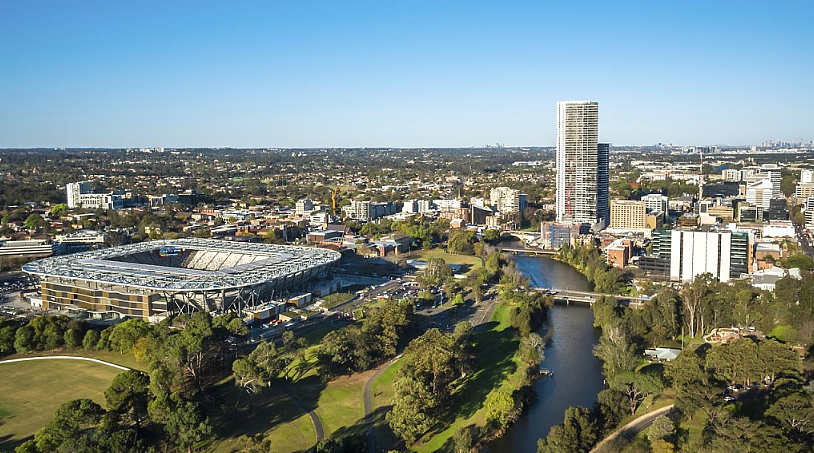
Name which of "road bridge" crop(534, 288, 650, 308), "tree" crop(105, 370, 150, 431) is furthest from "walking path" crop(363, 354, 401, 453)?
"road bridge" crop(534, 288, 650, 308)

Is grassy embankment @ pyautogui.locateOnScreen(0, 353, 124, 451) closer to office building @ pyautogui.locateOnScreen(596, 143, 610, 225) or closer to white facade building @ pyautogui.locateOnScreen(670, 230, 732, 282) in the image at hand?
white facade building @ pyautogui.locateOnScreen(670, 230, 732, 282)

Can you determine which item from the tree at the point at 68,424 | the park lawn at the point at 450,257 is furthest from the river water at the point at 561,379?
the park lawn at the point at 450,257

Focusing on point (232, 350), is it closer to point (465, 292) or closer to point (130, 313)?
point (130, 313)

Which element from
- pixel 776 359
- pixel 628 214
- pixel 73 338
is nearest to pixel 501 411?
pixel 776 359

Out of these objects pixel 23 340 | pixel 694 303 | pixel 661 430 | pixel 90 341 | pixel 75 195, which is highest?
pixel 75 195

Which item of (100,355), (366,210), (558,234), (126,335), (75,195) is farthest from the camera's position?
(75,195)

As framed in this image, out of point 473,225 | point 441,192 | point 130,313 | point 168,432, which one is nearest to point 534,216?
point 473,225

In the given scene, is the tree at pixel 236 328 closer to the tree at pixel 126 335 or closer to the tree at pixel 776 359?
the tree at pixel 126 335

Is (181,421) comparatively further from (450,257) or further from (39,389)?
(450,257)
